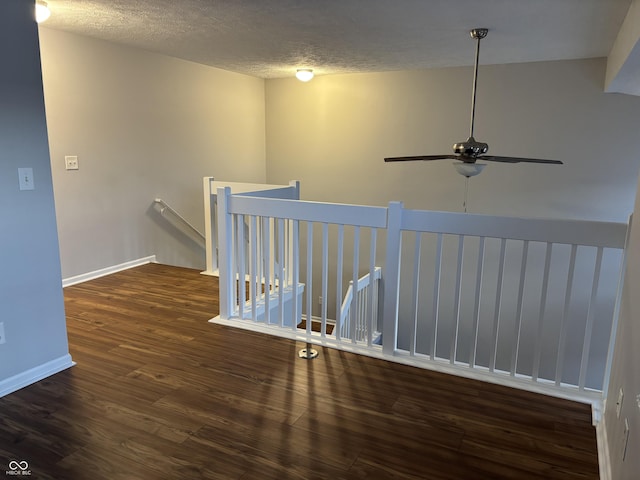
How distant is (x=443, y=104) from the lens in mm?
5715

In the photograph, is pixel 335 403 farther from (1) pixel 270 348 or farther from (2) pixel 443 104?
(2) pixel 443 104

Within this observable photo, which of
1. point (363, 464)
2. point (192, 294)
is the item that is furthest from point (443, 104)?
point (363, 464)

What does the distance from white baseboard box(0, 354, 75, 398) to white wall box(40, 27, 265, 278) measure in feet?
5.99

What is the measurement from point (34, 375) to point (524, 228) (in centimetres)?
284

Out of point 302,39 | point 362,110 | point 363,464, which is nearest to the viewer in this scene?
point 363,464

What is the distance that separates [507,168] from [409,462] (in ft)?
14.1

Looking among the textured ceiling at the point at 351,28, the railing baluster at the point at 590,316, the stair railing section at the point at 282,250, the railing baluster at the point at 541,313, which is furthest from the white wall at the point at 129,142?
the railing baluster at the point at 590,316

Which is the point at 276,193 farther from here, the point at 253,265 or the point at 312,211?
the point at 312,211

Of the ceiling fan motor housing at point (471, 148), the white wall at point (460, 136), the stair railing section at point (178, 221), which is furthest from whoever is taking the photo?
the stair railing section at point (178, 221)

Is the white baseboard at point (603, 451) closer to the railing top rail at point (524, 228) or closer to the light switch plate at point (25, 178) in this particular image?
the railing top rail at point (524, 228)

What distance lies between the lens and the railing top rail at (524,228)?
238 cm

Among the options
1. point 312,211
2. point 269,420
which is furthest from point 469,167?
point 269,420

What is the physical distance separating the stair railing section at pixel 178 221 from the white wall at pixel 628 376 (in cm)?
447

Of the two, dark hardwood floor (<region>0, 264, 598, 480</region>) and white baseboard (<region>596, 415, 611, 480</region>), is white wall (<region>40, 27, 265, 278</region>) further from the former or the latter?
white baseboard (<region>596, 415, 611, 480</region>)
